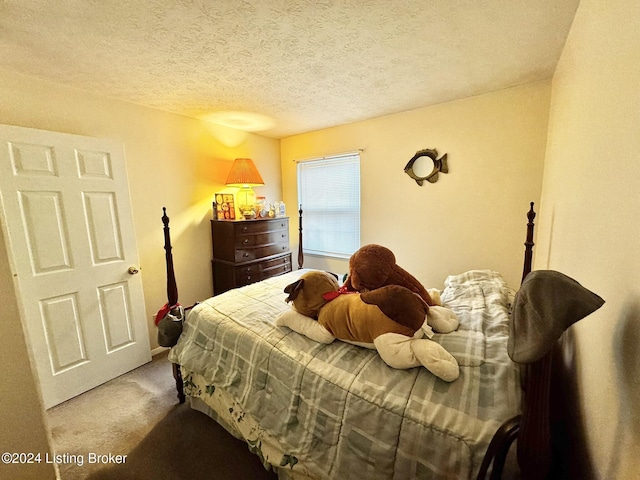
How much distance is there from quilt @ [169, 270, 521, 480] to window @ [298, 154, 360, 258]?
1723 millimetres

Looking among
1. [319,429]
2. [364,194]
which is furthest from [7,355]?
[364,194]

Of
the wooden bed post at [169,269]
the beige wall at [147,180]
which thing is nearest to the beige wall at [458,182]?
the beige wall at [147,180]

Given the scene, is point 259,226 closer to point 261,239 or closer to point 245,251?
point 261,239

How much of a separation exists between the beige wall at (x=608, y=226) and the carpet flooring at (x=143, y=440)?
147cm

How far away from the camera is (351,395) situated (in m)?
1.01

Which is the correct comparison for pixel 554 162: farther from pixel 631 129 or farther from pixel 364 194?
pixel 364 194

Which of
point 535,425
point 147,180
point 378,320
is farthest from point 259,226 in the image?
point 535,425

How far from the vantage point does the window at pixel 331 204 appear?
3.12 m

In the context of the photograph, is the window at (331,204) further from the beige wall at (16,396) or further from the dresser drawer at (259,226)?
the beige wall at (16,396)

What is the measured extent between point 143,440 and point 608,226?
2460mm

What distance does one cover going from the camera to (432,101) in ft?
7.71

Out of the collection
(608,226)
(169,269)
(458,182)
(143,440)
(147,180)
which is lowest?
(143,440)

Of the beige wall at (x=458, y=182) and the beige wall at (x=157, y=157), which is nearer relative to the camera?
the beige wall at (x=157, y=157)

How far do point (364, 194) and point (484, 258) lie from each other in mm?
1378
